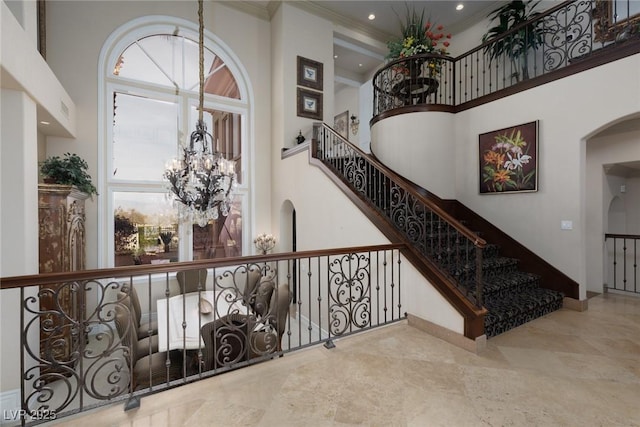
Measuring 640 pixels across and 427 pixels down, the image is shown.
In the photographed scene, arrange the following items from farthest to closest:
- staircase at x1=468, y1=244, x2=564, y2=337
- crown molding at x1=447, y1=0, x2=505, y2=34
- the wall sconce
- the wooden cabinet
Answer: the wall sconce → crown molding at x1=447, y1=0, x2=505, y2=34 → the wooden cabinet → staircase at x1=468, y1=244, x2=564, y2=337

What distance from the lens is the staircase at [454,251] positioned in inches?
119

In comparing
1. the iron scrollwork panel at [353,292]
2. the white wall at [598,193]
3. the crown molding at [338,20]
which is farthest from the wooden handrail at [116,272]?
the crown molding at [338,20]

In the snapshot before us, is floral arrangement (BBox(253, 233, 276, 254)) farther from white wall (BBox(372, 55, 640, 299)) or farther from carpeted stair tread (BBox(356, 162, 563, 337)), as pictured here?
white wall (BBox(372, 55, 640, 299))

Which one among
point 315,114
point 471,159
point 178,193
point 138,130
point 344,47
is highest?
point 344,47

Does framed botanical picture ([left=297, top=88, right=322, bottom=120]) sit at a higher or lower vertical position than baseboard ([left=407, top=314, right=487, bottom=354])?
higher

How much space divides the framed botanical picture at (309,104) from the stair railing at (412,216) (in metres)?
1.35

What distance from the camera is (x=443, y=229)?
14.3ft

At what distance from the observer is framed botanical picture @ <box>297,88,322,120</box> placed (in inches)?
248

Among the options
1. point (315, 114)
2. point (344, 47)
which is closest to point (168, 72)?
point (315, 114)

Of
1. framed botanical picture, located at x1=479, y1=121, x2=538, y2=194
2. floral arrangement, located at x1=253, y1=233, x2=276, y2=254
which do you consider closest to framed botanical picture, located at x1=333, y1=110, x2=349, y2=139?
floral arrangement, located at x1=253, y1=233, x2=276, y2=254

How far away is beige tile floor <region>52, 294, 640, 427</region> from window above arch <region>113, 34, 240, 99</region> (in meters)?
5.60

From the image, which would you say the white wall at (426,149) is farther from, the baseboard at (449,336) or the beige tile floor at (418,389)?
the beige tile floor at (418,389)

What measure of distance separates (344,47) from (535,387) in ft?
25.4

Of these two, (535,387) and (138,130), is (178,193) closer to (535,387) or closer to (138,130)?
(138,130)
